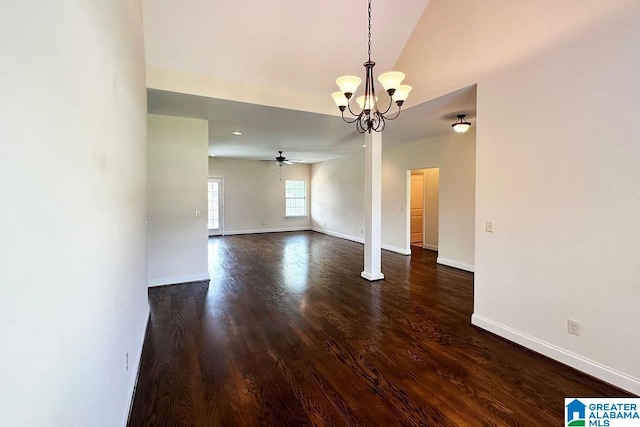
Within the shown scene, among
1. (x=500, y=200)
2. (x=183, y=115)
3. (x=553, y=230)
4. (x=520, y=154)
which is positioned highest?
(x=183, y=115)

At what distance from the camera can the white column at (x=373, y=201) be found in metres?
4.95

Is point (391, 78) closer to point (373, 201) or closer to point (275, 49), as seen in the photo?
point (275, 49)

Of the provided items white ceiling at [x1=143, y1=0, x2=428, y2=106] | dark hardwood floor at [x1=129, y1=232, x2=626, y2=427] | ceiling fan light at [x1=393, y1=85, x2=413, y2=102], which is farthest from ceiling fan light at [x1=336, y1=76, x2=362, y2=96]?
dark hardwood floor at [x1=129, y1=232, x2=626, y2=427]

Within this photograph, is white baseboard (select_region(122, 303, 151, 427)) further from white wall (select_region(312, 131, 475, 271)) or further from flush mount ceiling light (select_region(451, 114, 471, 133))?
white wall (select_region(312, 131, 475, 271))

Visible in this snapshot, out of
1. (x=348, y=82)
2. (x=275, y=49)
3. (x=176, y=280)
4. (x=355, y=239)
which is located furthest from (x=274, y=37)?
(x=355, y=239)

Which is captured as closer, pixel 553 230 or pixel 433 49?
pixel 553 230

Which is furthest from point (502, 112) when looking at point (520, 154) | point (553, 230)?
point (553, 230)

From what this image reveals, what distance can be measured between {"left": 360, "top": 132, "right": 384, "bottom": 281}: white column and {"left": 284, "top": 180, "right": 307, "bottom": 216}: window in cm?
684

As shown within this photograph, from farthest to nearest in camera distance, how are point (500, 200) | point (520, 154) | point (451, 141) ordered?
point (451, 141), point (500, 200), point (520, 154)

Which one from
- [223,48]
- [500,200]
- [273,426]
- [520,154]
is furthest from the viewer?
[223,48]

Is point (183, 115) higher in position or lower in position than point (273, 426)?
higher

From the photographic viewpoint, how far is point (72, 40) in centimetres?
100

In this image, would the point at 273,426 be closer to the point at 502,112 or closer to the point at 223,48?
the point at 502,112

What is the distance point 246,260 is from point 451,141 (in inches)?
195
